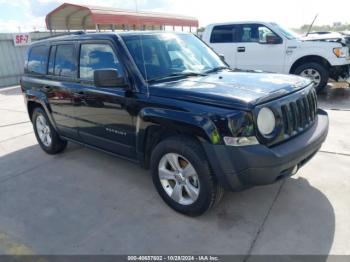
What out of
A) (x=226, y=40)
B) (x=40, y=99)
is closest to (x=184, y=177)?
(x=40, y=99)

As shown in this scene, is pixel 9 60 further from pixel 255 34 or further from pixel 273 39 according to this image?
pixel 273 39

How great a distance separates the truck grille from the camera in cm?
292

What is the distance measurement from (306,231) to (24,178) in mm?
3723

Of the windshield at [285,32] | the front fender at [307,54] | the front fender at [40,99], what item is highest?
the windshield at [285,32]

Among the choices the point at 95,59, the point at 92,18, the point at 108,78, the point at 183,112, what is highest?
the point at 92,18

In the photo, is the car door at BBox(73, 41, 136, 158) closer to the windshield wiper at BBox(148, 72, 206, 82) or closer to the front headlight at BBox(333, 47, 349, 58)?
the windshield wiper at BBox(148, 72, 206, 82)

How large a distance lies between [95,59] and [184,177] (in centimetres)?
185

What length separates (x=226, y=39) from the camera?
919 cm

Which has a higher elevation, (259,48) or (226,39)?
(226,39)

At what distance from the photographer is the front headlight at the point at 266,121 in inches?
107

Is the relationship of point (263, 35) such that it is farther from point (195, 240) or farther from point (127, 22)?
point (127, 22)

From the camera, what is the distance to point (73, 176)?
443 cm

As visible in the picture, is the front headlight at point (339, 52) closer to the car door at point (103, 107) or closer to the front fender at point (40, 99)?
the car door at point (103, 107)

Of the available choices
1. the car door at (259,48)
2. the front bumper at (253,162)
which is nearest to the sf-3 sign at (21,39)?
the car door at (259,48)
